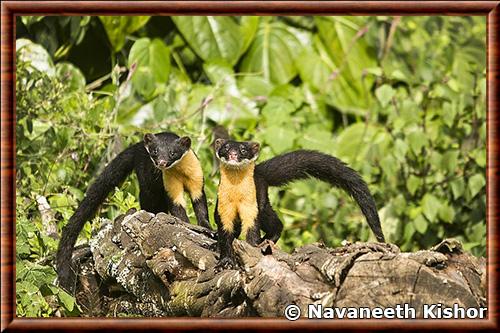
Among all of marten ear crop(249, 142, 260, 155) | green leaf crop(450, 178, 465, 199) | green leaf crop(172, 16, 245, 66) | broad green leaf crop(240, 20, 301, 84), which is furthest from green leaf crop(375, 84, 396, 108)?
marten ear crop(249, 142, 260, 155)

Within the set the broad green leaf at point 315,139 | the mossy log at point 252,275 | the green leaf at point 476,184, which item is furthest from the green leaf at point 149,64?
the mossy log at point 252,275

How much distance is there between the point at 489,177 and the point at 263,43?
5555mm

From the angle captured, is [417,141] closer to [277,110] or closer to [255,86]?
[277,110]

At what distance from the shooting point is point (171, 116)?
25.6 ft

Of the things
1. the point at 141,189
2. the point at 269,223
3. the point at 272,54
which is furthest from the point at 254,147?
the point at 272,54

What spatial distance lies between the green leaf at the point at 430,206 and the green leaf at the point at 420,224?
0.05 m

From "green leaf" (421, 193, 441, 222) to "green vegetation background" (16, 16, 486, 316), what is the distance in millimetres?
17

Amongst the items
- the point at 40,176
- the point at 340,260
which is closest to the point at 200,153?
the point at 40,176

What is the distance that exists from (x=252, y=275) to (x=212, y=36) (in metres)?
5.46

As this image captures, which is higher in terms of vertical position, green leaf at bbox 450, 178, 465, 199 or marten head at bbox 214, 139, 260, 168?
marten head at bbox 214, 139, 260, 168

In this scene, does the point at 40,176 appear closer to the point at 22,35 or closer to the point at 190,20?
the point at 22,35

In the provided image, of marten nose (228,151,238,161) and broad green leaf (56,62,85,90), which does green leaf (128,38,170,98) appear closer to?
broad green leaf (56,62,85,90)

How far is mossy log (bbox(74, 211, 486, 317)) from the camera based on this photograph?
4105 millimetres

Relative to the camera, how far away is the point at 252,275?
14.3ft
